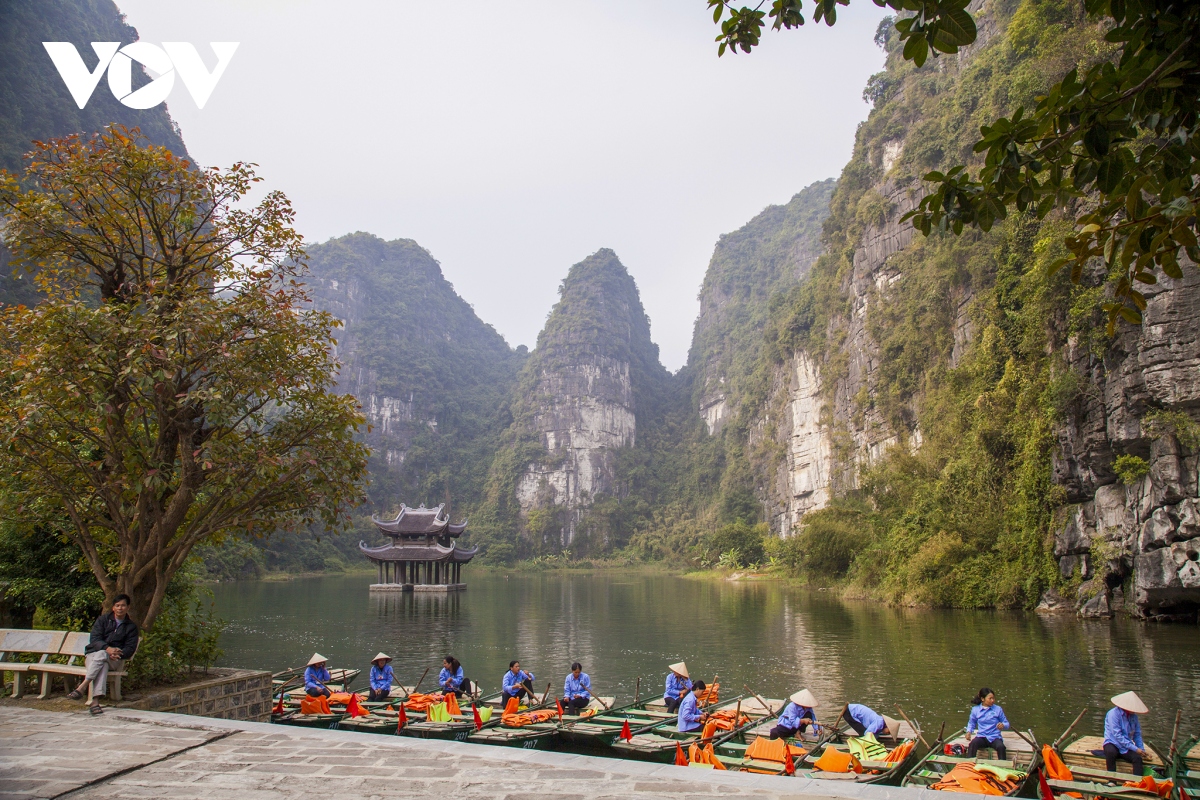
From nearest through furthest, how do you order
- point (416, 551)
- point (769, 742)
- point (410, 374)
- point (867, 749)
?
1. point (769, 742)
2. point (867, 749)
3. point (416, 551)
4. point (410, 374)

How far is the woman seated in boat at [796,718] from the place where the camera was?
7664 millimetres

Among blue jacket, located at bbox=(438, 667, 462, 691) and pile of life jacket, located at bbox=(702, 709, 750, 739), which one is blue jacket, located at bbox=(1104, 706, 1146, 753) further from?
blue jacket, located at bbox=(438, 667, 462, 691)

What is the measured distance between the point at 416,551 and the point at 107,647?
112 ft

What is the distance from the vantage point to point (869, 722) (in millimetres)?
7805

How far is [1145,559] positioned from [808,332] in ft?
124

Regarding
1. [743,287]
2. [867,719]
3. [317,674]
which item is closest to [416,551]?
[317,674]

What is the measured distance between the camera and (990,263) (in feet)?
90.3

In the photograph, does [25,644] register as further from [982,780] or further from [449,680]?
[982,780]

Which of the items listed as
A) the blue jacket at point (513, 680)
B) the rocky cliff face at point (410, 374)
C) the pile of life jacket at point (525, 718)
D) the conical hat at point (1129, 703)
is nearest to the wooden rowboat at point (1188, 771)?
the conical hat at point (1129, 703)

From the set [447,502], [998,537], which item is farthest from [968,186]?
[447,502]

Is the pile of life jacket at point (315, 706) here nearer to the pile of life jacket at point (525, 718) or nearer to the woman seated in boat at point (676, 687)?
the pile of life jacket at point (525, 718)

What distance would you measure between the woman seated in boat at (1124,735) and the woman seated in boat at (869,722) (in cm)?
197

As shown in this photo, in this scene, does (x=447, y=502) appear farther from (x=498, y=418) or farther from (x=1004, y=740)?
(x=1004, y=740)

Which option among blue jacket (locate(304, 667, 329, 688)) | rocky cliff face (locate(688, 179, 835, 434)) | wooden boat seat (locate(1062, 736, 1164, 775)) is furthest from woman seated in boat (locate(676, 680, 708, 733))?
rocky cliff face (locate(688, 179, 835, 434))
